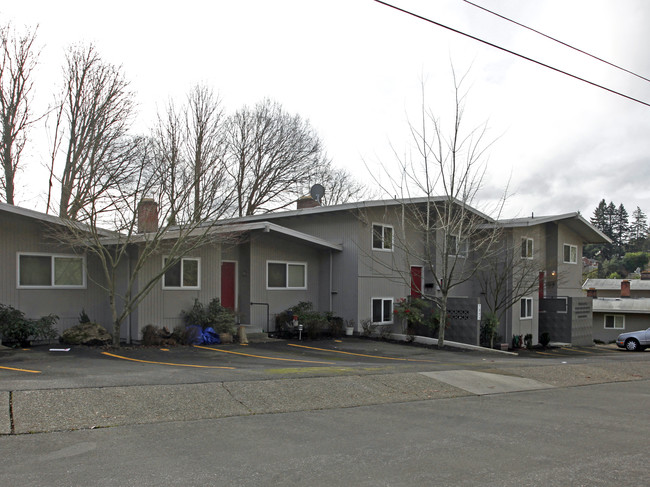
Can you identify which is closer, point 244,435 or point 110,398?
point 244,435

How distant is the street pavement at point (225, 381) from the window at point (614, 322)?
25.3 meters

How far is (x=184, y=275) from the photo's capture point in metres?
17.4

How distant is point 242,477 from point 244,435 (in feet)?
5.38

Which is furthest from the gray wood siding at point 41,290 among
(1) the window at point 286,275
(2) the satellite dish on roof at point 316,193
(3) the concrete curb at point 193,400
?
(2) the satellite dish on roof at point 316,193

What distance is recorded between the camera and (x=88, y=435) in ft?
22.4

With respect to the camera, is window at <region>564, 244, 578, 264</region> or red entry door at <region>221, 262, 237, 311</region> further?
window at <region>564, 244, 578, 264</region>

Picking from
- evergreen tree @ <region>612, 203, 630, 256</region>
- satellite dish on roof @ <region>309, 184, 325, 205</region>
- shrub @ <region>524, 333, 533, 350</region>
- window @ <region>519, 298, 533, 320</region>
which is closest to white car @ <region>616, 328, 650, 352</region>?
window @ <region>519, 298, 533, 320</region>

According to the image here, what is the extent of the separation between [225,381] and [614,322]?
36.7 m

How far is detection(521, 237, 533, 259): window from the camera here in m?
25.9

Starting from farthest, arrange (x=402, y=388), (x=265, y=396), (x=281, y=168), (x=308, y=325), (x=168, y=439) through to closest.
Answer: (x=281, y=168)
(x=308, y=325)
(x=402, y=388)
(x=265, y=396)
(x=168, y=439)

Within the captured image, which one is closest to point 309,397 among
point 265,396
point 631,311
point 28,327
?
point 265,396

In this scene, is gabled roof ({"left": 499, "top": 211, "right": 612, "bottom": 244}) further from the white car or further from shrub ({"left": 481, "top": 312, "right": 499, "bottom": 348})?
the white car

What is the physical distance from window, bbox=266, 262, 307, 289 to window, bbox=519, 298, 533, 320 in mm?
11449

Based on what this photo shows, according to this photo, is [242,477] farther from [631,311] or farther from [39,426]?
[631,311]
